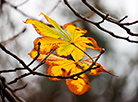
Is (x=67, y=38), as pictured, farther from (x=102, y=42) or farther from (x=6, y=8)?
(x=102, y=42)

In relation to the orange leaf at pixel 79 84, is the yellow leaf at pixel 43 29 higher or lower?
higher

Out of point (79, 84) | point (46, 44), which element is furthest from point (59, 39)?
point (79, 84)

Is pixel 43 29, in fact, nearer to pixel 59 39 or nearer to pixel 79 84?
pixel 59 39

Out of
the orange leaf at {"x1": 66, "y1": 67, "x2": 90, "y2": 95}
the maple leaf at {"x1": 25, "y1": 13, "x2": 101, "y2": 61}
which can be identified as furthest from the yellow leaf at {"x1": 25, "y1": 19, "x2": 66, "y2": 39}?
the orange leaf at {"x1": 66, "y1": 67, "x2": 90, "y2": 95}

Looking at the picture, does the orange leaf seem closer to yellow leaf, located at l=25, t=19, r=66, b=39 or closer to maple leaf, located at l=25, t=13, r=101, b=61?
maple leaf, located at l=25, t=13, r=101, b=61

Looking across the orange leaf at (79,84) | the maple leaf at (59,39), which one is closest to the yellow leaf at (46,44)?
the maple leaf at (59,39)

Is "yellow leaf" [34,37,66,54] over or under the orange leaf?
over

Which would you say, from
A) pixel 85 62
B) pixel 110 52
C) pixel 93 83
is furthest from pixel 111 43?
pixel 85 62

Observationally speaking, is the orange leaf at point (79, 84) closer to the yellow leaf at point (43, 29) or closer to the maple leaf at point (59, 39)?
the maple leaf at point (59, 39)
